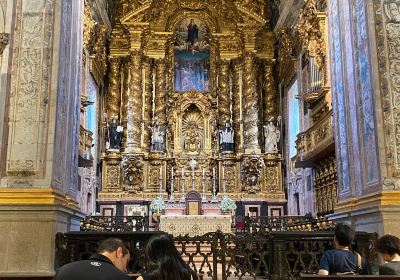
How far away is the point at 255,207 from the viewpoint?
19.5 meters

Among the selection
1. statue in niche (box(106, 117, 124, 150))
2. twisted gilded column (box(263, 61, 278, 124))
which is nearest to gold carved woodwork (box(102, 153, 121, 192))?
statue in niche (box(106, 117, 124, 150))

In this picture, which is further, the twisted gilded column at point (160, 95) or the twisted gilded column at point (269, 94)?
the twisted gilded column at point (269, 94)

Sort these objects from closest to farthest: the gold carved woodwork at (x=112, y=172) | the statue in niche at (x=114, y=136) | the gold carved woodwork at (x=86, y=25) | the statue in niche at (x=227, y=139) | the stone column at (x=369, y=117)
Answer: the stone column at (x=369, y=117) → the gold carved woodwork at (x=86, y=25) → the gold carved woodwork at (x=112, y=172) → the statue in niche at (x=114, y=136) → the statue in niche at (x=227, y=139)

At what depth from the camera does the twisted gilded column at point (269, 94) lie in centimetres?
2094

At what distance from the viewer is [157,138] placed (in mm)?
20188

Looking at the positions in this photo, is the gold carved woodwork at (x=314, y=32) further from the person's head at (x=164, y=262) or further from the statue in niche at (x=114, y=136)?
the person's head at (x=164, y=262)

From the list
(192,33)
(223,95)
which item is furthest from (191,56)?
(223,95)

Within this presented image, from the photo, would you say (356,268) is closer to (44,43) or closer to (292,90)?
(44,43)

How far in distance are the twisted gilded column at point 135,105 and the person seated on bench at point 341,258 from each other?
15.9 metres

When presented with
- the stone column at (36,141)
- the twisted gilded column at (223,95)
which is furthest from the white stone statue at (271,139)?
the stone column at (36,141)

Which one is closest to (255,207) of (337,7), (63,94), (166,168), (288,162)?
(288,162)

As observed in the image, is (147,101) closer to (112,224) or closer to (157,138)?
(157,138)

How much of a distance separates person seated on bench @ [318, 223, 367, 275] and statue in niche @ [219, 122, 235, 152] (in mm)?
15732

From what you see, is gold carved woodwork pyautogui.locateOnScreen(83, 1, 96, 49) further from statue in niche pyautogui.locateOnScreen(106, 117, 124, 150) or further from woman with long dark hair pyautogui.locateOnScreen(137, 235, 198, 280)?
woman with long dark hair pyautogui.locateOnScreen(137, 235, 198, 280)
